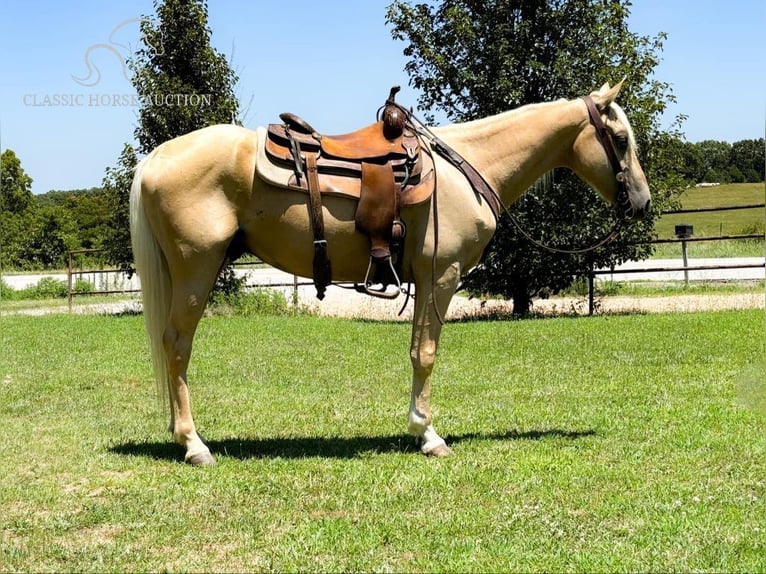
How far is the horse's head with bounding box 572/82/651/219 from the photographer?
5473 mm

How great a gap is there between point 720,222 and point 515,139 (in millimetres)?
42312

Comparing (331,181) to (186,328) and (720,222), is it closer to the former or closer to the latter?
(186,328)

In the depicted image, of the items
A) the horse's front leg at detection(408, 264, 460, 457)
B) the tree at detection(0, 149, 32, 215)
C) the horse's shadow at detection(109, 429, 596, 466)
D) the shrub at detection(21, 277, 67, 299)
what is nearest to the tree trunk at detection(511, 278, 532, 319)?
the horse's shadow at detection(109, 429, 596, 466)

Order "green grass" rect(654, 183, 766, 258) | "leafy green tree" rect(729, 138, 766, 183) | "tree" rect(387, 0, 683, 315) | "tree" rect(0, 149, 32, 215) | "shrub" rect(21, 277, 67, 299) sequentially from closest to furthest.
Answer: "tree" rect(387, 0, 683, 315)
"shrub" rect(21, 277, 67, 299)
"green grass" rect(654, 183, 766, 258)
"tree" rect(0, 149, 32, 215)
"leafy green tree" rect(729, 138, 766, 183)

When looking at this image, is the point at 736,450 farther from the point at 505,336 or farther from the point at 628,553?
the point at 505,336

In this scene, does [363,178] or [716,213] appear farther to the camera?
[716,213]

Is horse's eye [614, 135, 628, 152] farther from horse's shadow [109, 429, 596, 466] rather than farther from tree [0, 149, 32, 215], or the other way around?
tree [0, 149, 32, 215]

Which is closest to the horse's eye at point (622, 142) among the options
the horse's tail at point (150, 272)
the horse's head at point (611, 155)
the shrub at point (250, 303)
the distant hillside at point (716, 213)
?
the horse's head at point (611, 155)

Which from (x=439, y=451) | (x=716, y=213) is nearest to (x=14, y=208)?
(x=439, y=451)

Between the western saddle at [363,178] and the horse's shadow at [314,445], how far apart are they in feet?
3.62

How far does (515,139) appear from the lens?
5523 mm

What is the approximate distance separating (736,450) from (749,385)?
89.4 inches

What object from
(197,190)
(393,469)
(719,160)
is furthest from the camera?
(719,160)

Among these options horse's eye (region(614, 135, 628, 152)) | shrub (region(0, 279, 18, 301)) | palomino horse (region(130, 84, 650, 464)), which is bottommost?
shrub (region(0, 279, 18, 301))
